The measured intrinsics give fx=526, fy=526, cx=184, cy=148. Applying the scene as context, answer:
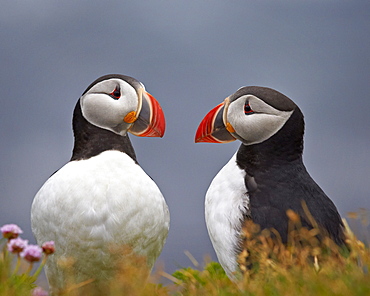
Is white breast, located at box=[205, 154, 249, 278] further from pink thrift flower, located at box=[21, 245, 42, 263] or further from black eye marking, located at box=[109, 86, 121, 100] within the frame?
pink thrift flower, located at box=[21, 245, 42, 263]

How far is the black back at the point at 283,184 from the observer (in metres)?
5.40

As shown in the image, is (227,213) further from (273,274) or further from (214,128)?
(273,274)

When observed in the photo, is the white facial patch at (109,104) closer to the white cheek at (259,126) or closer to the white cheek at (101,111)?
the white cheek at (101,111)

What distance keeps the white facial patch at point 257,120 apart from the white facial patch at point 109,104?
1195mm

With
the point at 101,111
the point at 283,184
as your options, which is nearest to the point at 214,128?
the point at 283,184

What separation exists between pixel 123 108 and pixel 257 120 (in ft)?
5.05

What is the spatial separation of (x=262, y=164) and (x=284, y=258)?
4.35ft

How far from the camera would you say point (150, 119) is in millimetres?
6051

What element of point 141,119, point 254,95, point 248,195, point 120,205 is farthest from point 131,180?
point 254,95

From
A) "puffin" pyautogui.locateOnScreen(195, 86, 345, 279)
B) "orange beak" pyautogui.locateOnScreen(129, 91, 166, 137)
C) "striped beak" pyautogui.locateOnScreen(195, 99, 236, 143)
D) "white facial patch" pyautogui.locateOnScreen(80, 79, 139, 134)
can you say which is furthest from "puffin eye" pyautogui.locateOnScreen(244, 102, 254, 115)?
"white facial patch" pyautogui.locateOnScreen(80, 79, 139, 134)

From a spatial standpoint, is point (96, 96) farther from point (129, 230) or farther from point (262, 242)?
point (262, 242)

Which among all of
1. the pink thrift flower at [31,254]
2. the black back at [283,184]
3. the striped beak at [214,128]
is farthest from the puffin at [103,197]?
the pink thrift flower at [31,254]

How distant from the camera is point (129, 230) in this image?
18.8 ft

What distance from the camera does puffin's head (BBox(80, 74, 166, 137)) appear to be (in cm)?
607
